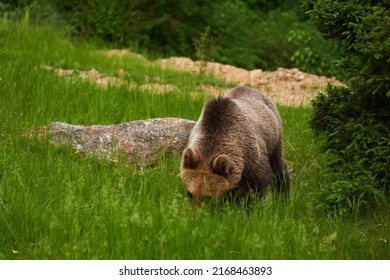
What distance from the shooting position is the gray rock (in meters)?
8.54

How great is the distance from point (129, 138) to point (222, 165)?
2.30 meters

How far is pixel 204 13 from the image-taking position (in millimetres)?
20703

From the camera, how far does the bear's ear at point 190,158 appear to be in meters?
6.88

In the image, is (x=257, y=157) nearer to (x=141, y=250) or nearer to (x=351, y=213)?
(x=351, y=213)

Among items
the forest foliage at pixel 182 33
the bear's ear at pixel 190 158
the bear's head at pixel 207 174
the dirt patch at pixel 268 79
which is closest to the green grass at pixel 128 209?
the bear's head at pixel 207 174

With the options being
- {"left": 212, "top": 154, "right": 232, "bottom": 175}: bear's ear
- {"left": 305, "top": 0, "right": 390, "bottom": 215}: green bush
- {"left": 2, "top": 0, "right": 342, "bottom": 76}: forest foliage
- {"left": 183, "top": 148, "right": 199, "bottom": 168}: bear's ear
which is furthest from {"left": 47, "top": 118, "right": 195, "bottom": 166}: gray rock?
{"left": 2, "top": 0, "right": 342, "bottom": 76}: forest foliage

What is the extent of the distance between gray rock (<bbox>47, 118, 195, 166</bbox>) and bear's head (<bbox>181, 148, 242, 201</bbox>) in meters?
1.55

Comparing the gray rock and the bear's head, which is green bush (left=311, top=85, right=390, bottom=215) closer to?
the bear's head

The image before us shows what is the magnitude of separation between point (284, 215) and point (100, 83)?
20.5 feet

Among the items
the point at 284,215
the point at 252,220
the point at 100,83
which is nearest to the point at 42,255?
the point at 252,220

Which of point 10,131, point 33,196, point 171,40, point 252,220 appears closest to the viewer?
point 252,220

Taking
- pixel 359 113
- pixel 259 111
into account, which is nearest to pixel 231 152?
pixel 259 111

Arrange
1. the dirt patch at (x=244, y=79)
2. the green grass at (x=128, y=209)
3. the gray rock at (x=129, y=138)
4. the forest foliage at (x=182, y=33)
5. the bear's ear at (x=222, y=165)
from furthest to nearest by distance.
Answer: the forest foliage at (x=182, y=33) → the dirt patch at (x=244, y=79) → the gray rock at (x=129, y=138) → the bear's ear at (x=222, y=165) → the green grass at (x=128, y=209)

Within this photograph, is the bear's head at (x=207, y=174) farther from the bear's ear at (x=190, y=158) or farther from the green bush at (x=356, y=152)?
the green bush at (x=356, y=152)
